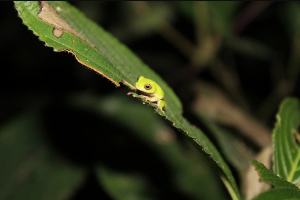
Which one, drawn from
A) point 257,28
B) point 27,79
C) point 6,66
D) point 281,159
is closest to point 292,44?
point 257,28

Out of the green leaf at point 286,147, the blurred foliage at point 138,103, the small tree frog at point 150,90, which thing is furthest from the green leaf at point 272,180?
the blurred foliage at point 138,103

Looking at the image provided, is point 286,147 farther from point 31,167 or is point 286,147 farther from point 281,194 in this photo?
point 31,167

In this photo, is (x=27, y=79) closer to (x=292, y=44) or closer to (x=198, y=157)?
(x=198, y=157)

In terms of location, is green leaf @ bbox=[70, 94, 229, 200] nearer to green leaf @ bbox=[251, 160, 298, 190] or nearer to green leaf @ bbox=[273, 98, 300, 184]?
green leaf @ bbox=[273, 98, 300, 184]

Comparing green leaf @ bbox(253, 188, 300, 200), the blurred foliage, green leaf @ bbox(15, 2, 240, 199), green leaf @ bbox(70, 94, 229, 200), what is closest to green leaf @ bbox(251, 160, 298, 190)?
green leaf @ bbox(253, 188, 300, 200)

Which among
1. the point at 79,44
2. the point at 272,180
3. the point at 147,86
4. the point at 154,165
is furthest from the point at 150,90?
the point at 154,165

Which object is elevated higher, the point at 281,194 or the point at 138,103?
the point at 138,103

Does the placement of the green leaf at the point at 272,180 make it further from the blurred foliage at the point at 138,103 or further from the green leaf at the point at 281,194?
the blurred foliage at the point at 138,103
